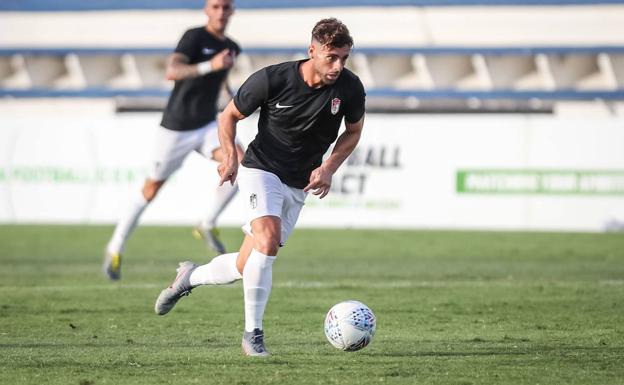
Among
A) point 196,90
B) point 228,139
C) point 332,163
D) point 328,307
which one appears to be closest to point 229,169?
point 228,139

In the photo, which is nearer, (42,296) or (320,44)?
(320,44)

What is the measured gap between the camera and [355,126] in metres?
8.35

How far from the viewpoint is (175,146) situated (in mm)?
13031

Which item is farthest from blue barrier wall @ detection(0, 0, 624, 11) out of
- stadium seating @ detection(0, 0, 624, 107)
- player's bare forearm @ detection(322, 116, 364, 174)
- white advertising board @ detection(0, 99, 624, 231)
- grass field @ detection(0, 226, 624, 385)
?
player's bare forearm @ detection(322, 116, 364, 174)

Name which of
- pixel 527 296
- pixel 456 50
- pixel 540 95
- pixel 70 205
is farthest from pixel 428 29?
pixel 527 296

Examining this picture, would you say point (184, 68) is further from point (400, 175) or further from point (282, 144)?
point (400, 175)

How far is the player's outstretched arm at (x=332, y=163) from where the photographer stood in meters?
7.96

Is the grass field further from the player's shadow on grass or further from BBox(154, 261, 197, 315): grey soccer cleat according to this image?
BBox(154, 261, 197, 315): grey soccer cleat

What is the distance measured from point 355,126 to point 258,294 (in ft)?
4.25

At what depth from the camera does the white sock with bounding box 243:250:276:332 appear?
788cm

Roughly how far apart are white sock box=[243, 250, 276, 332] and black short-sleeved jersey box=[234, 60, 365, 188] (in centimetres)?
61

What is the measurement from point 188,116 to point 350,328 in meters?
5.72

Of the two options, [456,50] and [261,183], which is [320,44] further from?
[456,50]

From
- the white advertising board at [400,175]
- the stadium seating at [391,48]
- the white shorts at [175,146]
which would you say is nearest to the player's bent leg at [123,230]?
the white shorts at [175,146]
